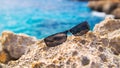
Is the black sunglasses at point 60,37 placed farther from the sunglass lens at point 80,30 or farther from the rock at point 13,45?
the rock at point 13,45

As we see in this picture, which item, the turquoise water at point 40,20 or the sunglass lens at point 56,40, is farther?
the turquoise water at point 40,20

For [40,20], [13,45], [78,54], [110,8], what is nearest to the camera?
[78,54]

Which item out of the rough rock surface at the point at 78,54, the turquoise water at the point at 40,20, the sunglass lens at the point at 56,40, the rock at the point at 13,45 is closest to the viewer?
the rough rock surface at the point at 78,54

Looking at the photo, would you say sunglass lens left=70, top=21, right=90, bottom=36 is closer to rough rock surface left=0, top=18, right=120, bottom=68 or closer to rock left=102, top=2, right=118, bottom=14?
rough rock surface left=0, top=18, right=120, bottom=68

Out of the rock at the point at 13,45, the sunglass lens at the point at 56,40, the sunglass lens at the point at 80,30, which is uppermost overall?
the sunglass lens at the point at 80,30

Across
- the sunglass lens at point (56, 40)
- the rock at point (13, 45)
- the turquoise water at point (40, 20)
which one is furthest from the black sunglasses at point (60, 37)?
the turquoise water at point (40, 20)

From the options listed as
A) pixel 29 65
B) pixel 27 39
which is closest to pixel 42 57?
pixel 29 65

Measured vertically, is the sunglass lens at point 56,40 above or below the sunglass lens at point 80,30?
below

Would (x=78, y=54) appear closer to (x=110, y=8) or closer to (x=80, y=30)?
(x=80, y=30)

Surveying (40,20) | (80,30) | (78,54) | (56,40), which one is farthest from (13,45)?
(40,20)

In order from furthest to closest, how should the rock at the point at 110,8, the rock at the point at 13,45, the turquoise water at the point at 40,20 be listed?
the rock at the point at 110,8
the turquoise water at the point at 40,20
the rock at the point at 13,45
